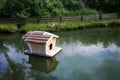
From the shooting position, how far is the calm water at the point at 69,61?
403 inches

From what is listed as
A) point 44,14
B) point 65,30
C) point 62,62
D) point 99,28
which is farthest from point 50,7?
point 62,62

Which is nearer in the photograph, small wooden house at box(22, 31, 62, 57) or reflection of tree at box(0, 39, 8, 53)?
small wooden house at box(22, 31, 62, 57)

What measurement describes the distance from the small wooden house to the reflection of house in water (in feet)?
1.00

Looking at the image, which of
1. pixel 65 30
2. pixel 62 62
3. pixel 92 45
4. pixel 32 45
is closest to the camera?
pixel 62 62

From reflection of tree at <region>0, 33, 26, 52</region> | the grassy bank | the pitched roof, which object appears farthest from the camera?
the grassy bank

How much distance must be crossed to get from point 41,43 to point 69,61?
173 centimetres

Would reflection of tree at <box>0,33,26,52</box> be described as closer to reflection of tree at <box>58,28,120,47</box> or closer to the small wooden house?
the small wooden house

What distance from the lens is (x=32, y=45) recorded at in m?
12.8

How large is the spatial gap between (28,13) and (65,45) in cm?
564

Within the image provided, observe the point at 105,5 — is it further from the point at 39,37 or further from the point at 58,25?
the point at 39,37

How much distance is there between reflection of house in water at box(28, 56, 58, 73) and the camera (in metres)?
11.3

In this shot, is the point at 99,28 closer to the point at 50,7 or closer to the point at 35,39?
the point at 50,7

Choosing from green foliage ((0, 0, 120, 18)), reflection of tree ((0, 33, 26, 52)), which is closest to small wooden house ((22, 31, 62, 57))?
reflection of tree ((0, 33, 26, 52))

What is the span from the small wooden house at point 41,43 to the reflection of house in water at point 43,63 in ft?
1.00
